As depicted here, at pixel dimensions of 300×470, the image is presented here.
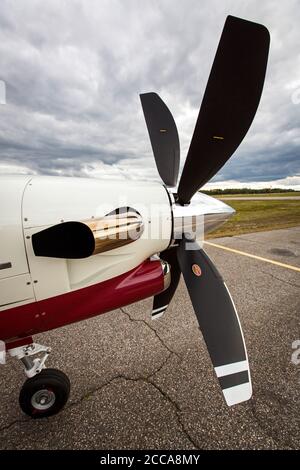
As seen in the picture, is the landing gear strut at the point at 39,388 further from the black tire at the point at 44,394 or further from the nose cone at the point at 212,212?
the nose cone at the point at 212,212

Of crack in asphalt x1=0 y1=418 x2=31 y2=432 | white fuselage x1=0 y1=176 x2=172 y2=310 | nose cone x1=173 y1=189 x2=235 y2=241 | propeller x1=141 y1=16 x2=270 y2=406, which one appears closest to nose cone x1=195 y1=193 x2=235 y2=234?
nose cone x1=173 y1=189 x2=235 y2=241

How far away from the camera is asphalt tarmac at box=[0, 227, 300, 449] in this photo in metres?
1.88

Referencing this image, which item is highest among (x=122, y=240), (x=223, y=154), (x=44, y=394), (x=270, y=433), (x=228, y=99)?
(x=228, y=99)

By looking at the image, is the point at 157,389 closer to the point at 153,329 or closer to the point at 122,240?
the point at 153,329

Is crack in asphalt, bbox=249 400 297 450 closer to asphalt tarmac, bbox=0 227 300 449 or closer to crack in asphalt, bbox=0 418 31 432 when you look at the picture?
asphalt tarmac, bbox=0 227 300 449

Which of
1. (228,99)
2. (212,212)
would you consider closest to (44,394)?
(212,212)

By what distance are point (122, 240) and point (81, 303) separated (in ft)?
1.99

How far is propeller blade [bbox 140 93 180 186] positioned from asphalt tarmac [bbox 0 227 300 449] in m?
2.23

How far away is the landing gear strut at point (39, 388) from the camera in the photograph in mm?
1980

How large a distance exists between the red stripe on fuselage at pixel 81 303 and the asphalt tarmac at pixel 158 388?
3.74ft

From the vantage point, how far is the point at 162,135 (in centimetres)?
261
